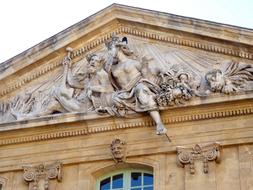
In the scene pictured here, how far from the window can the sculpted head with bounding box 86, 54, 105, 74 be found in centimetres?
232

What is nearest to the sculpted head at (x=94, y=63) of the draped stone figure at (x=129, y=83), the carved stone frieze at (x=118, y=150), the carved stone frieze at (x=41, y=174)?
the draped stone figure at (x=129, y=83)

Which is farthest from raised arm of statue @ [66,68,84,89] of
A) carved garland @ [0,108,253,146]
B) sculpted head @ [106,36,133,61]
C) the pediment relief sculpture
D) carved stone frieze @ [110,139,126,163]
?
carved stone frieze @ [110,139,126,163]

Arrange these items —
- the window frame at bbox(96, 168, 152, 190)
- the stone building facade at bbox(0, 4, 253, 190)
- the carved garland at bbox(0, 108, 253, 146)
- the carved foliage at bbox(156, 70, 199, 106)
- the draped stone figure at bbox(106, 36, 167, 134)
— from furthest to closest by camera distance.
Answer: the window frame at bbox(96, 168, 152, 190), the draped stone figure at bbox(106, 36, 167, 134), the carved foliage at bbox(156, 70, 199, 106), the carved garland at bbox(0, 108, 253, 146), the stone building facade at bbox(0, 4, 253, 190)

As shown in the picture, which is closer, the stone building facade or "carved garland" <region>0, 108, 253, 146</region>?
the stone building facade

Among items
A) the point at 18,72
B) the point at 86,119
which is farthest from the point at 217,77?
the point at 18,72

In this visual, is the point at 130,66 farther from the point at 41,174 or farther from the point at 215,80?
the point at 41,174

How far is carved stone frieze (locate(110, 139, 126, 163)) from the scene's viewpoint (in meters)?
14.6

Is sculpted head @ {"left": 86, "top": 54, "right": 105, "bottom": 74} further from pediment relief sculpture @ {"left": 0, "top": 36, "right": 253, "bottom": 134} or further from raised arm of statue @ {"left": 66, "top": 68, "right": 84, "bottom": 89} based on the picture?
raised arm of statue @ {"left": 66, "top": 68, "right": 84, "bottom": 89}

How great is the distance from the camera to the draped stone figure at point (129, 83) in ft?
47.6

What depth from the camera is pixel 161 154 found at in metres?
14.4

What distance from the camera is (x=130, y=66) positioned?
15.3m

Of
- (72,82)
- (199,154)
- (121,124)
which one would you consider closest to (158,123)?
(121,124)

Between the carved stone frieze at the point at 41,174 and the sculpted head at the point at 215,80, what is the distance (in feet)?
11.5

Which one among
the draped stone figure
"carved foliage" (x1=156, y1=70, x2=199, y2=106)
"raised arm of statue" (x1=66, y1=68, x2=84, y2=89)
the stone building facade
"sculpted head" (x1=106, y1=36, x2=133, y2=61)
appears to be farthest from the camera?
"raised arm of statue" (x1=66, y1=68, x2=84, y2=89)
